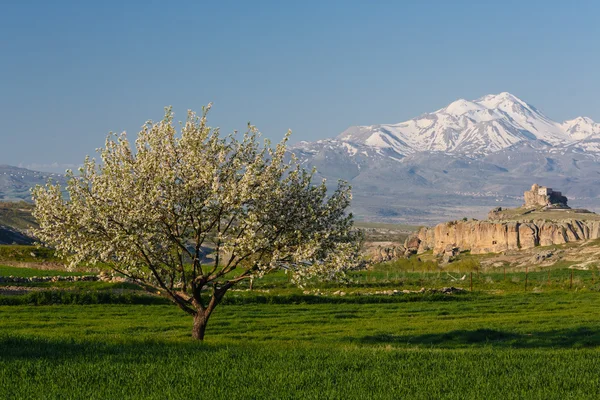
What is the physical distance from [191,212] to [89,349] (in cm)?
776

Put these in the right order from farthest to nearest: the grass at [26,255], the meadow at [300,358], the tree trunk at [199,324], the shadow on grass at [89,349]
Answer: the grass at [26,255]
the tree trunk at [199,324]
the shadow on grass at [89,349]
the meadow at [300,358]

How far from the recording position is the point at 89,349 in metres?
24.9

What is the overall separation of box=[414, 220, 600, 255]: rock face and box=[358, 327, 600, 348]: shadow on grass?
113 meters

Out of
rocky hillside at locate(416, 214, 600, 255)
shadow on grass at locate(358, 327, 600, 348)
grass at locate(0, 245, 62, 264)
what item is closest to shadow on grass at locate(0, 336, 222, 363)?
shadow on grass at locate(358, 327, 600, 348)

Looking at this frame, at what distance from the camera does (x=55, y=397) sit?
17.9m

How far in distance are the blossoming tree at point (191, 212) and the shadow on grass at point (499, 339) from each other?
844 cm

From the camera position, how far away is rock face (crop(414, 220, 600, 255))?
498 feet

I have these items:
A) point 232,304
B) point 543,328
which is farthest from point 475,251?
point 543,328

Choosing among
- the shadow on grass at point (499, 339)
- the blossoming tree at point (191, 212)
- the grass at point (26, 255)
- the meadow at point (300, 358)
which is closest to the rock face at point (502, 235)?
the grass at point (26, 255)

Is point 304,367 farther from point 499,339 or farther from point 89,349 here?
point 499,339

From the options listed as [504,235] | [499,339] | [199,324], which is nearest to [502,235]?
[504,235]

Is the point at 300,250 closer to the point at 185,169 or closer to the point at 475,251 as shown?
the point at 185,169

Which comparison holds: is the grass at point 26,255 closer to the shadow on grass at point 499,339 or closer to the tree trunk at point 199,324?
the shadow on grass at point 499,339

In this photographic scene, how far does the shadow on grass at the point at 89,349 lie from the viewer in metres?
23.5
